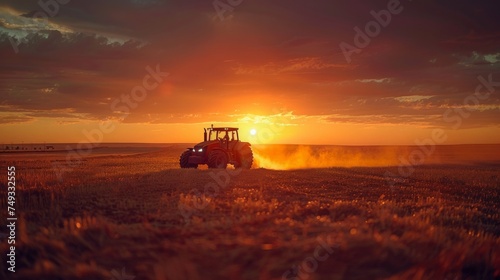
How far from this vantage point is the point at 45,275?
623cm

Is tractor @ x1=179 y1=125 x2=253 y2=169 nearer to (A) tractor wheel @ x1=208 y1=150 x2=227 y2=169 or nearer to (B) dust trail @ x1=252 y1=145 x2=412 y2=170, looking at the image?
(A) tractor wheel @ x1=208 y1=150 x2=227 y2=169

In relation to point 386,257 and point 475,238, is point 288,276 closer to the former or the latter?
point 386,257

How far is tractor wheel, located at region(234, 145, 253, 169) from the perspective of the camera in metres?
30.4

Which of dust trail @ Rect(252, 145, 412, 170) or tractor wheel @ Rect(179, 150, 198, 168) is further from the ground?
tractor wheel @ Rect(179, 150, 198, 168)

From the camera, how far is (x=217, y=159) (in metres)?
29.5

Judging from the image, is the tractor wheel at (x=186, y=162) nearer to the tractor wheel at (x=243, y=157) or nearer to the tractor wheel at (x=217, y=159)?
the tractor wheel at (x=217, y=159)

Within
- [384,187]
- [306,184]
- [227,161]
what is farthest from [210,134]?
[384,187]

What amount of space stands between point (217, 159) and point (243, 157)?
2004 mm

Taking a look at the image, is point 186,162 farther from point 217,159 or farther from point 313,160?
point 313,160

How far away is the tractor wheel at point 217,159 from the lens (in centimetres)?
2934

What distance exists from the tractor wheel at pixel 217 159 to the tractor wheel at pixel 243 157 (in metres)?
1.01

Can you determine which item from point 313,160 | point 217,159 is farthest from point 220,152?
point 313,160

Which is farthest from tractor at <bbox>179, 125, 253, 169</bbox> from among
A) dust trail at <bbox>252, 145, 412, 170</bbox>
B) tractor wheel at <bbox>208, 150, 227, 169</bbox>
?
dust trail at <bbox>252, 145, 412, 170</bbox>

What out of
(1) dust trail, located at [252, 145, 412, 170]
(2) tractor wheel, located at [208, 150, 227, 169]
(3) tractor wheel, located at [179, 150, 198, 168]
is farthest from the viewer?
(1) dust trail, located at [252, 145, 412, 170]
